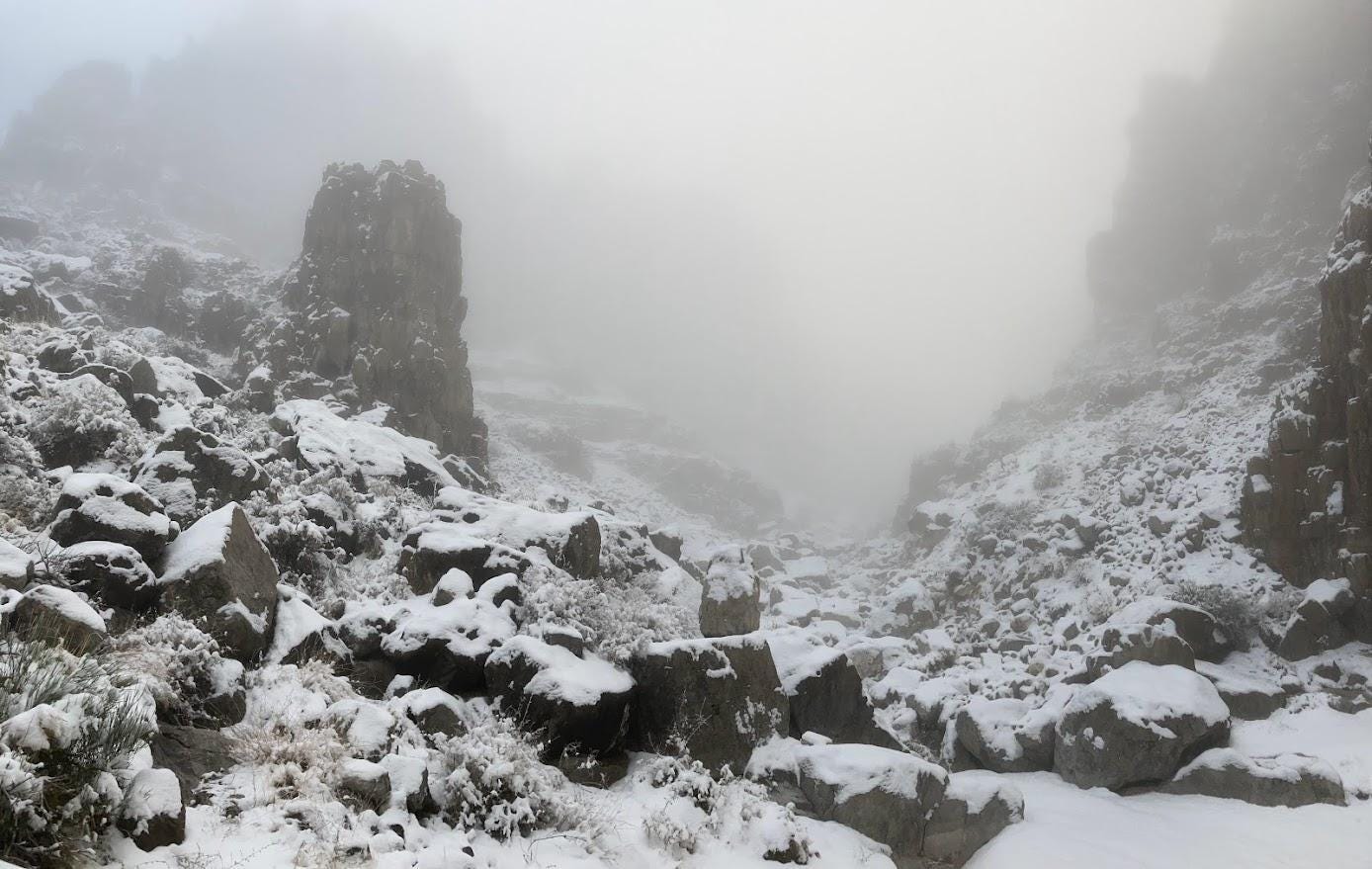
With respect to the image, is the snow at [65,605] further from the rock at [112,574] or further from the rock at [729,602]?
the rock at [729,602]

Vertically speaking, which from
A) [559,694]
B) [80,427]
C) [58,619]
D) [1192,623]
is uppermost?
[1192,623]

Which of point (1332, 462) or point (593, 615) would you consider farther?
point (1332, 462)

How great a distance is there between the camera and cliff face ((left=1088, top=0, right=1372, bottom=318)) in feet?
145

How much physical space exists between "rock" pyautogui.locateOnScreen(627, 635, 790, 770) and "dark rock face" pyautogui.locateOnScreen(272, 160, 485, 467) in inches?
1130

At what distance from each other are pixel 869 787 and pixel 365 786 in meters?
5.83

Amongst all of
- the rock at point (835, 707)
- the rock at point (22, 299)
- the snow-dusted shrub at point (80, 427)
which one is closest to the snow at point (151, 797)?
the rock at point (835, 707)

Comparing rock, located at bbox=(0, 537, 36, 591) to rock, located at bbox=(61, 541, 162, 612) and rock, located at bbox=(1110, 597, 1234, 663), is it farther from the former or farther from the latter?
rock, located at bbox=(1110, 597, 1234, 663)

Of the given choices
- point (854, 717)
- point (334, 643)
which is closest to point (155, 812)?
point (334, 643)

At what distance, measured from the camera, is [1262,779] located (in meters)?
11.6

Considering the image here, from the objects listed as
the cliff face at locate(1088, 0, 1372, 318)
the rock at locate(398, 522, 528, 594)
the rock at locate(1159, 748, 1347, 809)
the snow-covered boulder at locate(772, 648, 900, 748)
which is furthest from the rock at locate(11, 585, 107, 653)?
the cliff face at locate(1088, 0, 1372, 318)

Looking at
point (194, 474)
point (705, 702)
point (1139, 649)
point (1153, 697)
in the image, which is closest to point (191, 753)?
point (705, 702)

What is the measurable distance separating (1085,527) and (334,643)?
28.5m

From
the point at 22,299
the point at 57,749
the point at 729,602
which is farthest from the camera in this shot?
the point at 22,299

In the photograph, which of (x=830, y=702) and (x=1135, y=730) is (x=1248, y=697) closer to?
(x=1135, y=730)
